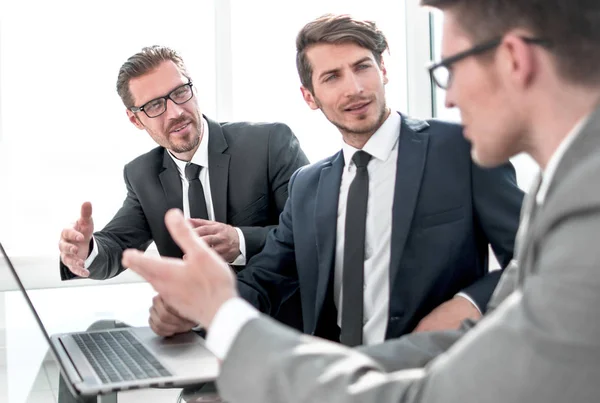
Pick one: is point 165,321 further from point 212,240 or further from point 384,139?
point 384,139

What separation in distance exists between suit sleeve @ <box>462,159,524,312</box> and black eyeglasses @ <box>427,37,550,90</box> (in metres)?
0.84

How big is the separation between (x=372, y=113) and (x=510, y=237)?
546 millimetres

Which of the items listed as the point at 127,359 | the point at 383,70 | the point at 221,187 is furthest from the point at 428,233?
the point at 221,187

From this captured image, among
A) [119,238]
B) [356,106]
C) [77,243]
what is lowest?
[119,238]

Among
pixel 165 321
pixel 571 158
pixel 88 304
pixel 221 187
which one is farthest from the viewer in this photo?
pixel 88 304

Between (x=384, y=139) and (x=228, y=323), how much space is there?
4.41 feet

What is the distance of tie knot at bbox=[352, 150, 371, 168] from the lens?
2.11 metres

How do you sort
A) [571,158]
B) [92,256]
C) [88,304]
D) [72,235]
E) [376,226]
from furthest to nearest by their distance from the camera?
[88,304]
[92,256]
[72,235]
[376,226]
[571,158]

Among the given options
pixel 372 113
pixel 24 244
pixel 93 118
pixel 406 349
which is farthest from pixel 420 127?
pixel 24 244

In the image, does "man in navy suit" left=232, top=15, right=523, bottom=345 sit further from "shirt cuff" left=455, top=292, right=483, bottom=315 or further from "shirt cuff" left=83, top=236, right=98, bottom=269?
"shirt cuff" left=83, top=236, right=98, bottom=269

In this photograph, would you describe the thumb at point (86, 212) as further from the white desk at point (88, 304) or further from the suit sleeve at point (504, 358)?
the suit sleeve at point (504, 358)

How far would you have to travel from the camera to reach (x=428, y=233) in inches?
77.4

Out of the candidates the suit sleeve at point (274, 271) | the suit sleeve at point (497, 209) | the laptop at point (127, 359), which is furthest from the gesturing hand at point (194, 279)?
the suit sleeve at point (274, 271)

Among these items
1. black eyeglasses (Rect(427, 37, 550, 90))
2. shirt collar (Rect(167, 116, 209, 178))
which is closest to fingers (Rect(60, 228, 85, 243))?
shirt collar (Rect(167, 116, 209, 178))
